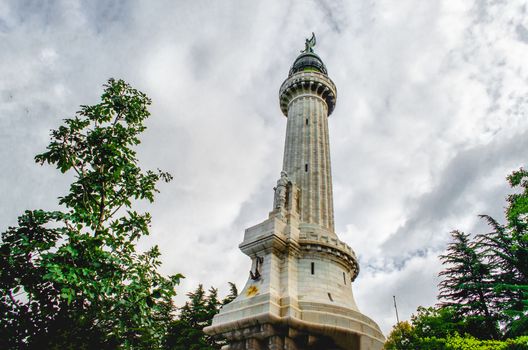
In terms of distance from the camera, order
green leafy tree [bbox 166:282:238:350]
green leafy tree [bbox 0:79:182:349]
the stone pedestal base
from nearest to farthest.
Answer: green leafy tree [bbox 0:79:182:349] < the stone pedestal base < green leafy tree [bbox 166:282:238:350]

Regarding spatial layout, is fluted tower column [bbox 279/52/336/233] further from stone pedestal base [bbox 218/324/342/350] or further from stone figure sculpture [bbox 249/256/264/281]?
stone pedestal base [bbox 218/324/342/350]

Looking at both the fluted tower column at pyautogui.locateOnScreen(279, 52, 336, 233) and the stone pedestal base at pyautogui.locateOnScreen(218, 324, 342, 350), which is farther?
the fluted tower column at pyautogui.locateOnScreen(279, 52, 336, 233)

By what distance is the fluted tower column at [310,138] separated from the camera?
23.5m

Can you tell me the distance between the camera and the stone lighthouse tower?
16.7m

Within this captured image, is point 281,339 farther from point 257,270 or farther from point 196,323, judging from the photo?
point 196,323

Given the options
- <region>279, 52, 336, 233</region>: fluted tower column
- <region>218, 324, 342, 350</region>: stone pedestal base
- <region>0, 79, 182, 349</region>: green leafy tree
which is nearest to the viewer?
<region>0, 79, 182, 349</region>: green leafy tree

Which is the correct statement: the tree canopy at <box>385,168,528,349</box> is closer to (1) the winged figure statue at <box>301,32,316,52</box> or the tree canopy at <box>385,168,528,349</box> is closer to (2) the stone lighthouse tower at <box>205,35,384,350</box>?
(2) the stone lighthouse tower at <box>205,35,384,350</box>

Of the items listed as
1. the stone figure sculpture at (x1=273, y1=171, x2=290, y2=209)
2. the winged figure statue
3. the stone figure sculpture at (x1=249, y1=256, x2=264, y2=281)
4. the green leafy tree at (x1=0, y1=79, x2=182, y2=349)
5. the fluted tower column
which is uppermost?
the winged figure statue

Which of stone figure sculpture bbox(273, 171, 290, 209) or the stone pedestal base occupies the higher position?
stone figure sculpture bbox(273, 171, 290, 209)

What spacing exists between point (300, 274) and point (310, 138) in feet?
35.3

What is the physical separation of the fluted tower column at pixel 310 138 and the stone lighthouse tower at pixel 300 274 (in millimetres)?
69

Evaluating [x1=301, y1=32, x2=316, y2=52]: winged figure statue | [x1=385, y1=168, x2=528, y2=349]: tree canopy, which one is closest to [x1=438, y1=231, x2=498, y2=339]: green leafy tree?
[x1=385, y1=168, x2=528, y2=349]: tree canopy

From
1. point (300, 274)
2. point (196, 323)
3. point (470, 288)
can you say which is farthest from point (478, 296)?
point (196, 323)

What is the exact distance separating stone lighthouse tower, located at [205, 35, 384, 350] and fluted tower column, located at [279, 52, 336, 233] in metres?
0.07
